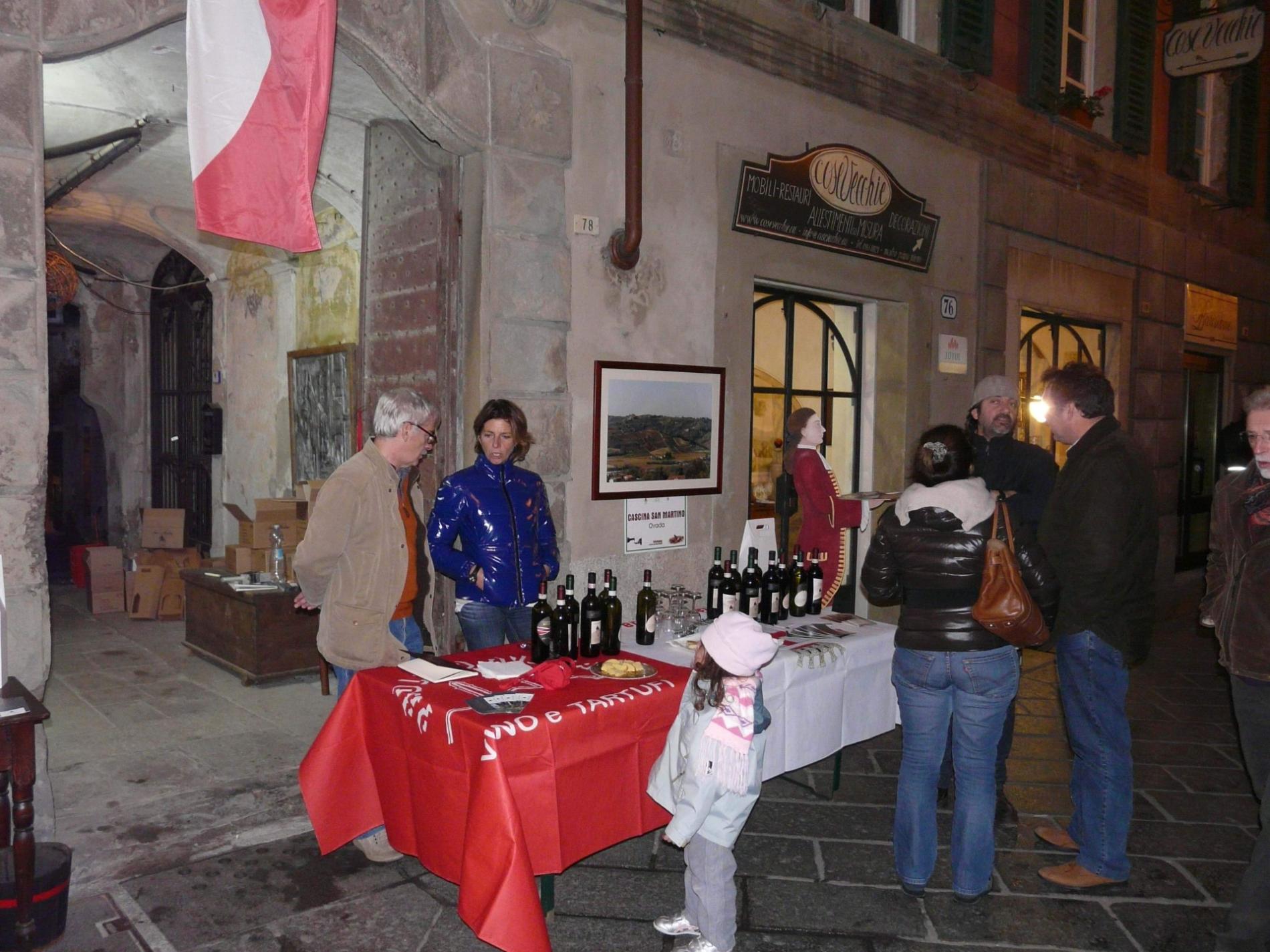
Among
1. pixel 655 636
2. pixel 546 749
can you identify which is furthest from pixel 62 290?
pixel 546 749

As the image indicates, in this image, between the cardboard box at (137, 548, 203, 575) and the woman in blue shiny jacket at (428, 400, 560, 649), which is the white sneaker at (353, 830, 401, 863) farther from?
the cardboard box at (137, 548, 203, 575)

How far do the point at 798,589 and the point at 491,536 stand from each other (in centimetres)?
162

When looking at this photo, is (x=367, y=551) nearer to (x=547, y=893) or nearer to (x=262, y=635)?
(x=547, y=893)

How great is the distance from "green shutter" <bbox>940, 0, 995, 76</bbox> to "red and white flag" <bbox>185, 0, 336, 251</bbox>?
5.45 m

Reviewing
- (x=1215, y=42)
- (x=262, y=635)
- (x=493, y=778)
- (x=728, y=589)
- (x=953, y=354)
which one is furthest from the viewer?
(x=1215, y=42)

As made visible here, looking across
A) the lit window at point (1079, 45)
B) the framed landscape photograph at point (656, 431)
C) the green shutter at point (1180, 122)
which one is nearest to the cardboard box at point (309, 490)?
the framed landscape photograph at point (656, 431)

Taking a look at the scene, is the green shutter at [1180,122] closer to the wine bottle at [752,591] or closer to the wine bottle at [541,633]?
the wine bottle at [752,591]

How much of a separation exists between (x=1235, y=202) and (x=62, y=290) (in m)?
12.6

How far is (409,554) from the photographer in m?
4.09

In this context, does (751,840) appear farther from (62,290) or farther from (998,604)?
(62,290)

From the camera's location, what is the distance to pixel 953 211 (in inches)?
307

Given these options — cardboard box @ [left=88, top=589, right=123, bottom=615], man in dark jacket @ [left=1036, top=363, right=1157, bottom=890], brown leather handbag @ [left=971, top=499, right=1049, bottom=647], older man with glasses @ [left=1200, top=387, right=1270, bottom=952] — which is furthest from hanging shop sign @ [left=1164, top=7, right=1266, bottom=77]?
cardboard box @ [left=88, top=589, right=123, bottom=615]

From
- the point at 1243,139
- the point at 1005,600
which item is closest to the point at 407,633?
the point at 1005,600

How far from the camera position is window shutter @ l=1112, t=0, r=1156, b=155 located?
31.2ft
